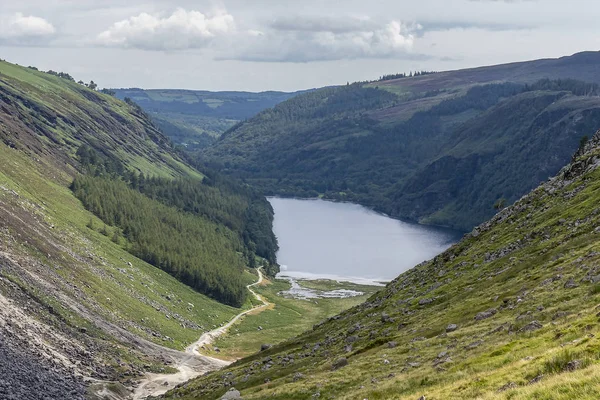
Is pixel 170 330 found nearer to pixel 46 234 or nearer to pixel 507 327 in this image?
pixel 46 234

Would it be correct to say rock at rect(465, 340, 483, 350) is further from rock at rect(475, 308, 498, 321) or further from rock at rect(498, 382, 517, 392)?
rock at rect(498, 382, 517, 392)

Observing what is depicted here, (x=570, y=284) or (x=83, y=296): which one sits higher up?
(x=570, y=284)

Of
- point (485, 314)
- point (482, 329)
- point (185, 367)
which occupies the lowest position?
point (185, 367)

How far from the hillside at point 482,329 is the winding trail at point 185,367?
11534 millimetres

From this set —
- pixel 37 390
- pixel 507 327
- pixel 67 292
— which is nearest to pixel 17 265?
pixel 67 292

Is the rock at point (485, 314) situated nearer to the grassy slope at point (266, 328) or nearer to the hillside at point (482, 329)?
the hillside at point (482, 329)

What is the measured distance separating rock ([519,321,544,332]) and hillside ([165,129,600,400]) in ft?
0.25

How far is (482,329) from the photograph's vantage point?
51.9m

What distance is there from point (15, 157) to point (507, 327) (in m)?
170

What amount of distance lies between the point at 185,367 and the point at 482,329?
7306cm

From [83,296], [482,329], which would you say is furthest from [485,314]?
[83,296]

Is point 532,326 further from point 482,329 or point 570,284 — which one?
point 570,284

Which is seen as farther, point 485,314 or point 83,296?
point 83,296

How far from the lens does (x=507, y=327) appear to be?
49.1 metres
